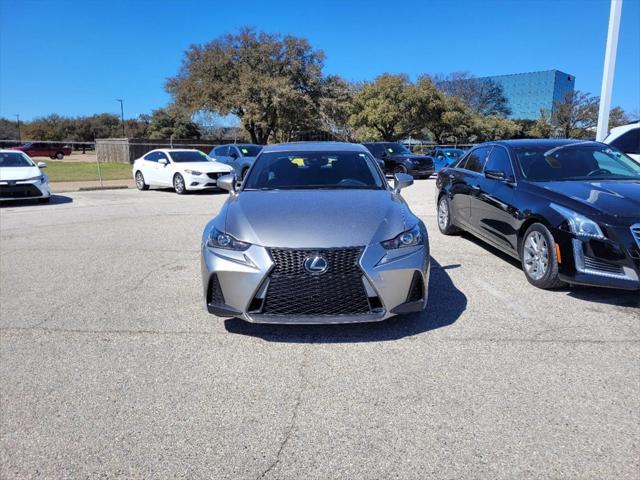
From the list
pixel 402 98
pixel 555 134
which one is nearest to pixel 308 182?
pixel 402 98

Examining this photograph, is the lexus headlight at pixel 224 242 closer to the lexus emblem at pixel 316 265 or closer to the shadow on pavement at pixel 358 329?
the lexus emblem at pixel 316 265

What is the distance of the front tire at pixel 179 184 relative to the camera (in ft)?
51.2

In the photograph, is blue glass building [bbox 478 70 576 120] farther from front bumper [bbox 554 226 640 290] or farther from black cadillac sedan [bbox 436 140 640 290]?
front bumper [bbox 554 226 640 290]

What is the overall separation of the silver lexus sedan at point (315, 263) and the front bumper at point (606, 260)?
5.35 ft

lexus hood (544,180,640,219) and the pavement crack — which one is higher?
lexus hood (544,180,640,219)

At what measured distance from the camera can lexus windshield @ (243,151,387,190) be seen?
5.03 metres

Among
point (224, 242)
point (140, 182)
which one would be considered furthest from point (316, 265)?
point (140, 182)

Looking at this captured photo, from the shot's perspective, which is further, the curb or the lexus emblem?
the curb

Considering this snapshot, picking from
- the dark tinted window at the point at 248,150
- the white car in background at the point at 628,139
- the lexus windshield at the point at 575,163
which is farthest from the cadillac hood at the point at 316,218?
the dark tinted window at the point at 248,150

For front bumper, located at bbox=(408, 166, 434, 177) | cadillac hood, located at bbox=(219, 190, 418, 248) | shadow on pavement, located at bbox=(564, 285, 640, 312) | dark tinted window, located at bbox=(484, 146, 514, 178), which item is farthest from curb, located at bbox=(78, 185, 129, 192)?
shadow on pavement, located at bbox=(564, 285, 640, 312)

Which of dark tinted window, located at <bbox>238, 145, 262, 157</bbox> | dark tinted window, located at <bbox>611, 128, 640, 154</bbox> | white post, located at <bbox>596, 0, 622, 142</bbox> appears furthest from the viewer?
dark tinted window, located at <bbox>238, 145, 262, 157</bbox>

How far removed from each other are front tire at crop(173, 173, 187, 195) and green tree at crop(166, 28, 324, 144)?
1991 cm

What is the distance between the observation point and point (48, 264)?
654 cm

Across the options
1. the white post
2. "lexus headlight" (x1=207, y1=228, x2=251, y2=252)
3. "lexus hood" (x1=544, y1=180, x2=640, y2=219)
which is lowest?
"lexus headlight" (x1=207, y1=228, x2=251, y2=252)
